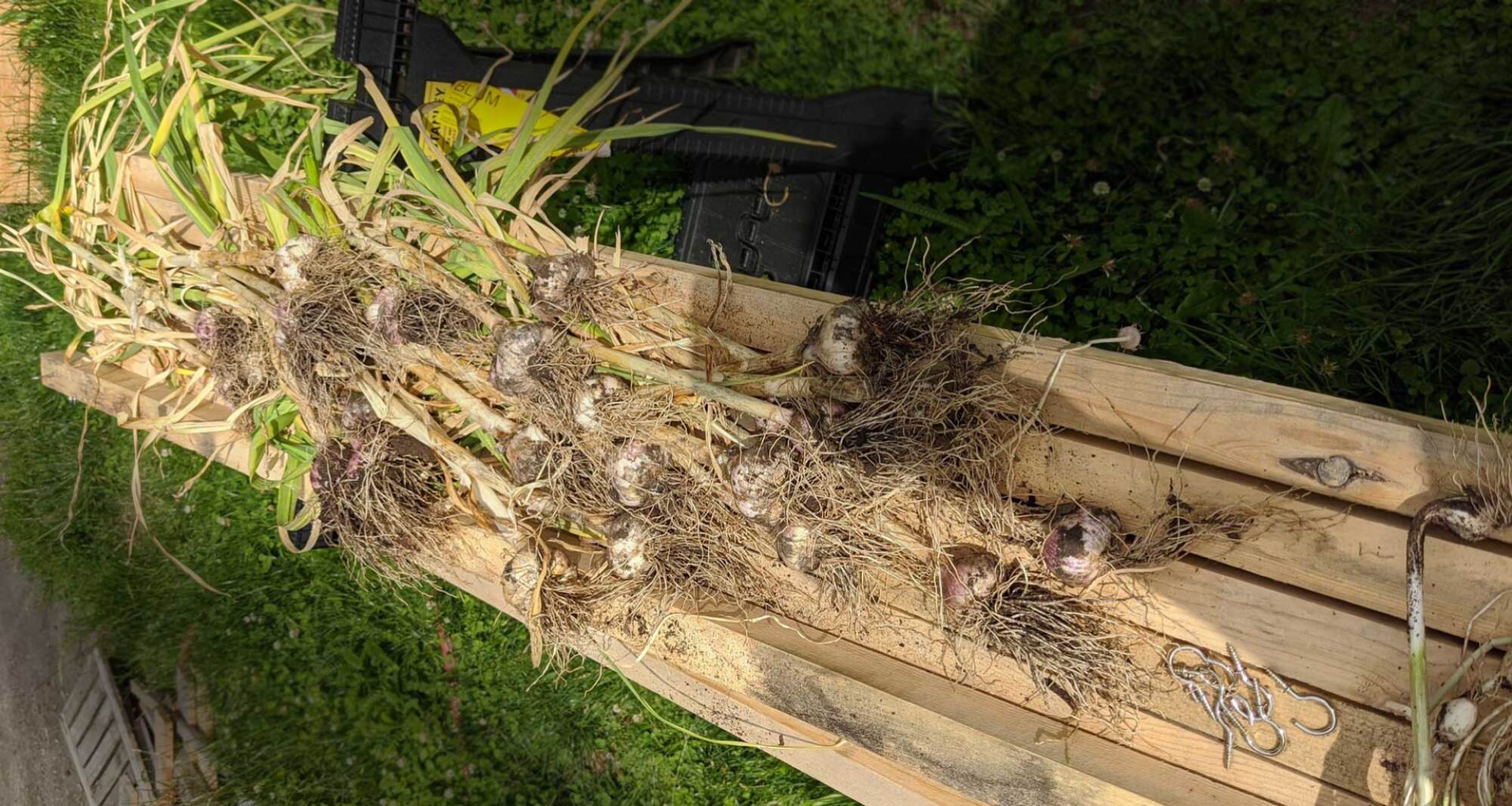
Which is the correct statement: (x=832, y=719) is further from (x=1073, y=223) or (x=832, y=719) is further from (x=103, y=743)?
(x=103, y=743)

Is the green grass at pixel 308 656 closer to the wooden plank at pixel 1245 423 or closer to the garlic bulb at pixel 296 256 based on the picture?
the garlic bulb at pixel 296 256

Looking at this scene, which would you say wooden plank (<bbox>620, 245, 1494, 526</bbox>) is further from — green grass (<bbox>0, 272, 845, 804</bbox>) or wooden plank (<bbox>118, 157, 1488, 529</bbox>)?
green grass (<bbox>0, 272, 845, 804</bbox>)

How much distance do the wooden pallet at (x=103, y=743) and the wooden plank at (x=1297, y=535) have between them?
3.05 metres

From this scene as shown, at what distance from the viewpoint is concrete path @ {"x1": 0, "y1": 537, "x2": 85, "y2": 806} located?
3031mm

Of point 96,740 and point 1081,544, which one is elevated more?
point 1081,544

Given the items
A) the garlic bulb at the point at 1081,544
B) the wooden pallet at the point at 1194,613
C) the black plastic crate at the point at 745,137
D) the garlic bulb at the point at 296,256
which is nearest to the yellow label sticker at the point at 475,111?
the black plastic crate at the point at 745,137

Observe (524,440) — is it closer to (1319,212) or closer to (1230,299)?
(1230,299)

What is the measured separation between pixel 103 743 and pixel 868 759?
283cm

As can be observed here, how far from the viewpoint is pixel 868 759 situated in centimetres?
140

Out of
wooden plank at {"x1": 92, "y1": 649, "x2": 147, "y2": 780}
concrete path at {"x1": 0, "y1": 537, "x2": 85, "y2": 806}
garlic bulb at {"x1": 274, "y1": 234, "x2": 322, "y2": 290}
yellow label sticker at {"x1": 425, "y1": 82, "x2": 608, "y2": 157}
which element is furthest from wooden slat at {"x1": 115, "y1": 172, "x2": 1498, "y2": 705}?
concrete path at {"x1": 0, "y1": 537, "x2": 85, "y2": 806}

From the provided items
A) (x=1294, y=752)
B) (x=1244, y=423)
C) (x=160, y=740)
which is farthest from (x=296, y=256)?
(x=160, y=740)

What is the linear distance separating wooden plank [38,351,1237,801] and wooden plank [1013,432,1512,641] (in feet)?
1.05

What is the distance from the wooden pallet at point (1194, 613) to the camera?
3.46 feet

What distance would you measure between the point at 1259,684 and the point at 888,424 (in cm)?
60
